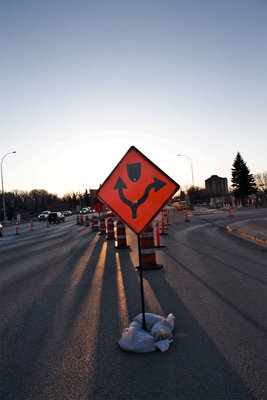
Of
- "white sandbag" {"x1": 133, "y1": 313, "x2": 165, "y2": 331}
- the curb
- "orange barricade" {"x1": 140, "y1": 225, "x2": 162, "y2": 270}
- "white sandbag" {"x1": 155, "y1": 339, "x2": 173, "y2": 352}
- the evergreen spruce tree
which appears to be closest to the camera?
"white sandbag" {"x1": 155, "y1": 339, "x2": 173, "y2": 352}

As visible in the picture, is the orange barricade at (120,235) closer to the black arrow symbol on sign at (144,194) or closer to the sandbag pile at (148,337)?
the black arrow symbol on sign at (144,194)

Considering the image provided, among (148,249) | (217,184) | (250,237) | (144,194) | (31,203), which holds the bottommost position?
(250,237)

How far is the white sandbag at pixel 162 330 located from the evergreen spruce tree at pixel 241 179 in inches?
2956

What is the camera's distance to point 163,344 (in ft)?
11.0

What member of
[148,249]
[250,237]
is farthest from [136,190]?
[250,237]

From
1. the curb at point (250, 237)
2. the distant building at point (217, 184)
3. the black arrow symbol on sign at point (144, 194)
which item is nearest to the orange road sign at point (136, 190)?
the black arrow symbol on sign at point (144, 194)

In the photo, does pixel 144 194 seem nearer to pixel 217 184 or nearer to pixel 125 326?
pixel 125 326

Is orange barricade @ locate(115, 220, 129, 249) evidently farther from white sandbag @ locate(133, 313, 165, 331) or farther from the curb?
white sandbag @ locate(133, 313, 165, 331)

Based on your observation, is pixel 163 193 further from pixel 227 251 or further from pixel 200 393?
pixel 227 251

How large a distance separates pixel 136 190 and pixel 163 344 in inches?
78.5

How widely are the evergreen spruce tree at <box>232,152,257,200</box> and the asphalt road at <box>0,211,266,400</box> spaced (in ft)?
232

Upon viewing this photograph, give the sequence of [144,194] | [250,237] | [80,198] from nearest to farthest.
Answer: [144,194]
[250,237]
[80,198]

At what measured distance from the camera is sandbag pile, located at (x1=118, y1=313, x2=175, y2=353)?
333cm

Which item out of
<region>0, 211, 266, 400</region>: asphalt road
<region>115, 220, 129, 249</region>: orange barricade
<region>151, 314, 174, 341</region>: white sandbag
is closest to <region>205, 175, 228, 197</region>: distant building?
<region>115, 220, 129, 249</region>: orange barricade
